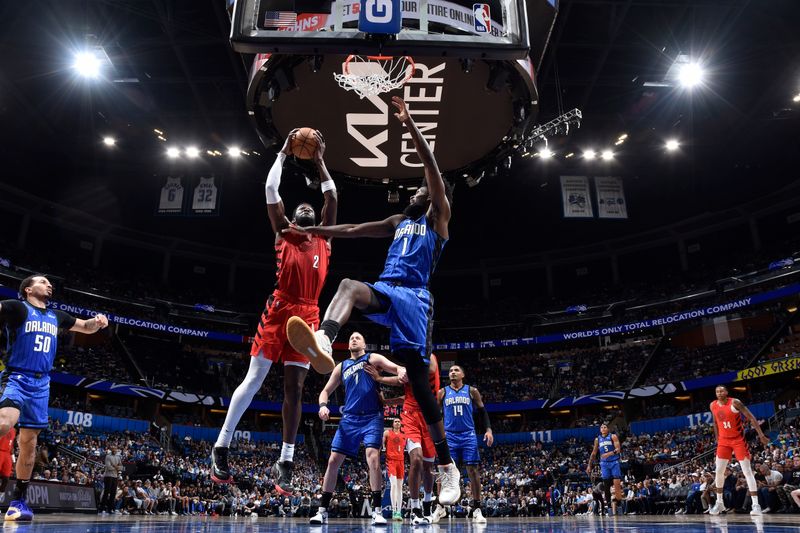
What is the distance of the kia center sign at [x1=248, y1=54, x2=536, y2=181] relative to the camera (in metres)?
10.2

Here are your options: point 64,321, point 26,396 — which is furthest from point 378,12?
point 26,396

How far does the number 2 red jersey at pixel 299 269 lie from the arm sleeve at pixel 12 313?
2.75m

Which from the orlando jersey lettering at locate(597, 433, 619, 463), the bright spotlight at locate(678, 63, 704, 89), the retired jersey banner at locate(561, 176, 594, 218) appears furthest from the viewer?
the retired jersey banner at locate(561, 176, 594, 218)

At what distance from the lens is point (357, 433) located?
283 inches

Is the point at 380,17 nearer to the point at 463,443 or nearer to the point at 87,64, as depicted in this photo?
the point at 463,443

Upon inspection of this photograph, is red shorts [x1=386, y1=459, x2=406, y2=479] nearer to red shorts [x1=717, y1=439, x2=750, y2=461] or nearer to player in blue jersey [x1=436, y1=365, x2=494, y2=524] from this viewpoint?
player in blue jersey [x1=436, y1=365, x2=494, y2=524]

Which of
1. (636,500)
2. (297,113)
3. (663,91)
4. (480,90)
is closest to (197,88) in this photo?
(297,113)

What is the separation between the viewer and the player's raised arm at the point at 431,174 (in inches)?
165

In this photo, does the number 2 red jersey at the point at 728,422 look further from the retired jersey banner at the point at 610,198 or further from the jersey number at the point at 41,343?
the retired jersey banner at the point at 610,198

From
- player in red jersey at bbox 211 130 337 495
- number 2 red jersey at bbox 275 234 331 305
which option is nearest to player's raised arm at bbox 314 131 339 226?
player in red jersey at bbox 211 130 337 495

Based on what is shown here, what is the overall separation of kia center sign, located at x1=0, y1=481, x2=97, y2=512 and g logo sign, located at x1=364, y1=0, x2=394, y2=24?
29.9 ft

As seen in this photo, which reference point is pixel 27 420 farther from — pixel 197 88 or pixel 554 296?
pixel 554 296

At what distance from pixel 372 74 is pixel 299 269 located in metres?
6.54

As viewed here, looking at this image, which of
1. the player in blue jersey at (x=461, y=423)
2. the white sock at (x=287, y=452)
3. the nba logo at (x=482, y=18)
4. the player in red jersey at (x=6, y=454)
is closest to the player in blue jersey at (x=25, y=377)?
the player in red jersey at (x=6, y=454)
